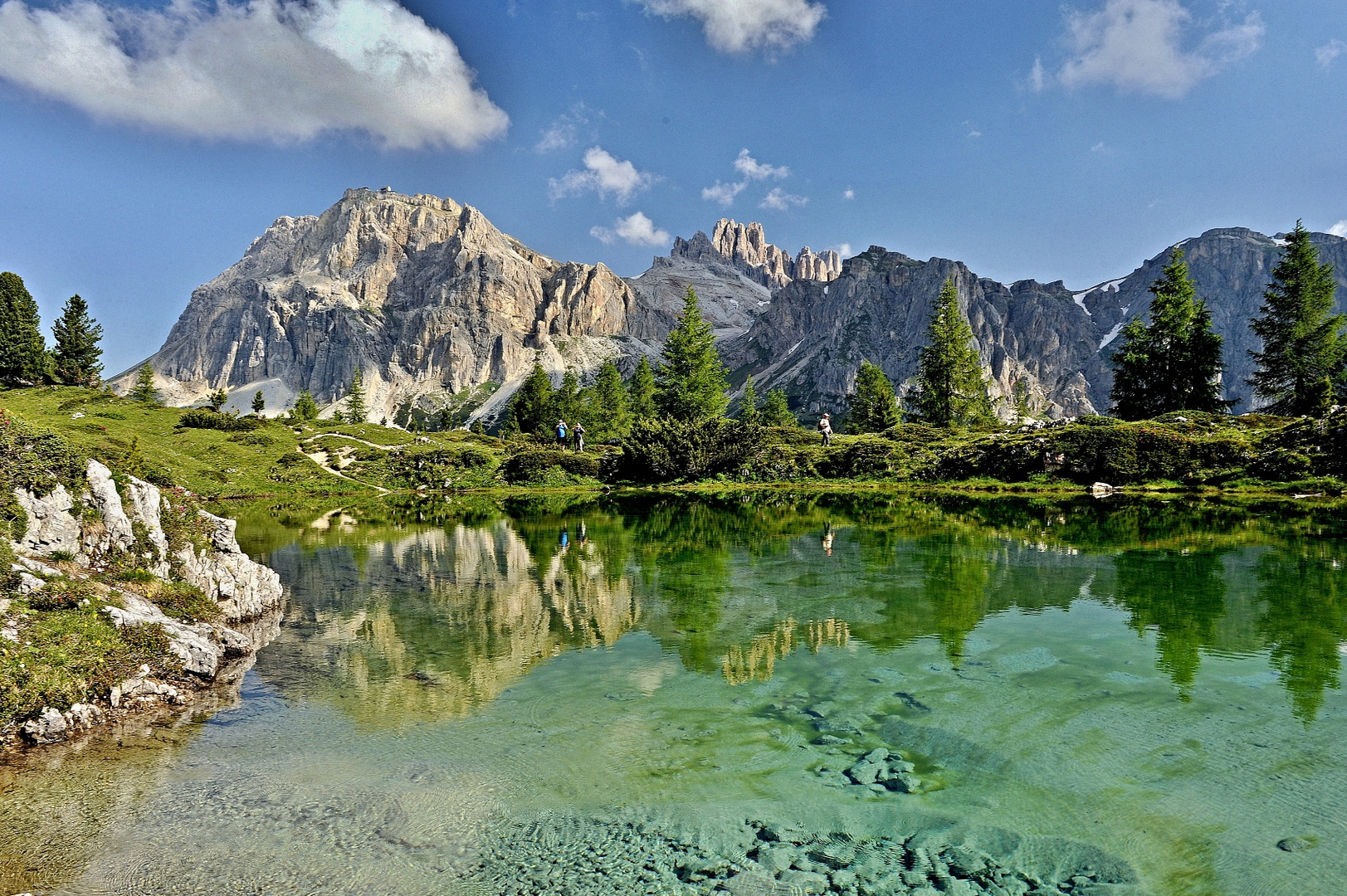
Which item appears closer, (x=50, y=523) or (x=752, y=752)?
(x=752, y=752)

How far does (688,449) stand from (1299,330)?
50616mm

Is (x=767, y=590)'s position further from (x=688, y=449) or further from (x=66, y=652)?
(x=688, y=449)

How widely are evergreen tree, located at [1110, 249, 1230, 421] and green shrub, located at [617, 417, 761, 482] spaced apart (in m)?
32.4

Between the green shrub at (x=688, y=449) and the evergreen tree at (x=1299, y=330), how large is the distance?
4101 cm

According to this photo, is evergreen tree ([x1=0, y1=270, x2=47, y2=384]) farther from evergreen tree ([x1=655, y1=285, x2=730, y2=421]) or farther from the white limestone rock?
the white limestone rock

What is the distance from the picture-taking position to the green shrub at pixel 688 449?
1933 inches

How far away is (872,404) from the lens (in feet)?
260

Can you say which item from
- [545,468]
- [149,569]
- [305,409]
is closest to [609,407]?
[545,468]

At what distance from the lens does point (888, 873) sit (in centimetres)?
518

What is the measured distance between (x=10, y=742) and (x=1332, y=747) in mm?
14402

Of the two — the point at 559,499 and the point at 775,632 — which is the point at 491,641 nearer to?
the point at 775,632

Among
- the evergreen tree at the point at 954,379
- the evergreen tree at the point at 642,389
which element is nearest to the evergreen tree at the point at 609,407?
the evergreen tree at the point at 642,389

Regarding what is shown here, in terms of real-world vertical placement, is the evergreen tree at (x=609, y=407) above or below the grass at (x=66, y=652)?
above

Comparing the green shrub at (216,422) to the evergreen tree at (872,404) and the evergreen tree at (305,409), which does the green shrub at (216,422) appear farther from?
the evergreen tree at (872,404)
